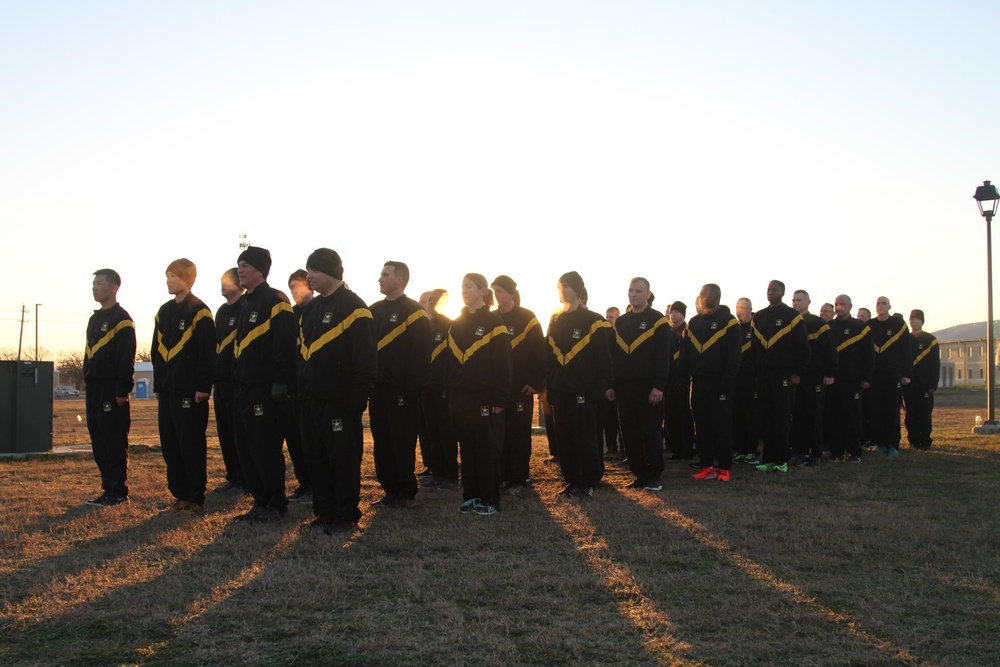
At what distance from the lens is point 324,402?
709 cm

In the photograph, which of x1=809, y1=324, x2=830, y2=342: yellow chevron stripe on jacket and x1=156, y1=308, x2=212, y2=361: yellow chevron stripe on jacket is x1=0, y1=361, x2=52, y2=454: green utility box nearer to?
x1=156, y1=308, x2=212, y2=361: yellow chevron stripe on jacket

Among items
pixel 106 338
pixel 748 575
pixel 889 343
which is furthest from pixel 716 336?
pixel 106 338

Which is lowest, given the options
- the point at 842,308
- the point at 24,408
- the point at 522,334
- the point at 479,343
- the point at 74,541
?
the point at 74,541

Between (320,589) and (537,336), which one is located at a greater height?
(537,336)

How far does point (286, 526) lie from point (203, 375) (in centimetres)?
183

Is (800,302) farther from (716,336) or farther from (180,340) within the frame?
(180,340)

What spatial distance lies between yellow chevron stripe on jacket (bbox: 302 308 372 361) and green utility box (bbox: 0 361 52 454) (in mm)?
8186

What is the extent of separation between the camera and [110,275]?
29.2ft

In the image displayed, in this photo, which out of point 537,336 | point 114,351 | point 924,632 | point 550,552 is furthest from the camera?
point 537,336

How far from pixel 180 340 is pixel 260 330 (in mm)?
1149

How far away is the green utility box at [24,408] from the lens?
13109 millimetres

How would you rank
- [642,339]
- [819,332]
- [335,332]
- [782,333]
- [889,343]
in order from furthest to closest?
1. [889,343]
2. [819,332]
3. [782,333]
4. [642,339]
5. [335,332]

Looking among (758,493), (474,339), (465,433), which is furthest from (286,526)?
(758,493)

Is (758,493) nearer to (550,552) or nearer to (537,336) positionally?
(537,336)
